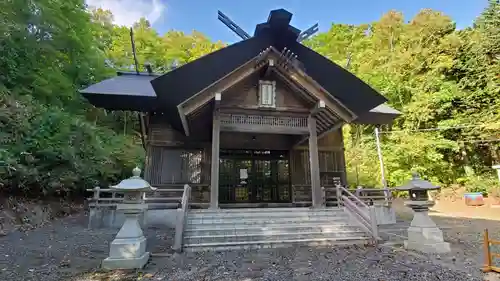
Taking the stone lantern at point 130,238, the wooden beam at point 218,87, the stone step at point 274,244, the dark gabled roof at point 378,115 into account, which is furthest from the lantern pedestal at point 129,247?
the dark gabled roof at point 378,115

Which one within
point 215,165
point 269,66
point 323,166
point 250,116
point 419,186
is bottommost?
point 419,186

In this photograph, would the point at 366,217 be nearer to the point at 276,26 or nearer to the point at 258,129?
the point at 258,129

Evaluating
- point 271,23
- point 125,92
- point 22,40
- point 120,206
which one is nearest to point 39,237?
point 120,206

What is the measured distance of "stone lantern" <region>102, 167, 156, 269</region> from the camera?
446 cm

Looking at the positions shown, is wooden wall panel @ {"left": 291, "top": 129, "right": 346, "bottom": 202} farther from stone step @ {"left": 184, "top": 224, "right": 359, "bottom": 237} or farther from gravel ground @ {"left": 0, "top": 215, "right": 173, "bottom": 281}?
gravel ground @ {"left": 0, "top": 215, "right": 173, "bottom": 281}

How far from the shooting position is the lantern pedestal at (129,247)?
446 centimetres

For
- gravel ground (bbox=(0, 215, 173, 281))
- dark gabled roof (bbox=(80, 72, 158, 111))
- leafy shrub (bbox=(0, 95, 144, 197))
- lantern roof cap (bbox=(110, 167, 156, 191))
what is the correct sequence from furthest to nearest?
dark gabled roof (bbox=(80, 72, 158, 111)) → leafy shrub (bbox=(0, 95, 144, 197)) → lantern roof cap (bbox=(110, 167, 156, 191)) → gravel ground (bbox=(0, 215, 173, 281))

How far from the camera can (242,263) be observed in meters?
4.76

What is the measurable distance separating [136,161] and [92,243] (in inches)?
262

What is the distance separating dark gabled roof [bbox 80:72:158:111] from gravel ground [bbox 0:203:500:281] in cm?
495

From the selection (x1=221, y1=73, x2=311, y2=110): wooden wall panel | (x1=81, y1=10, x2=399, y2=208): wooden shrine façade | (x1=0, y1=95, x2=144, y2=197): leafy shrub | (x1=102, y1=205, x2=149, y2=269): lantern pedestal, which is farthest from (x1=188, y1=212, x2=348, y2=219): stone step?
(x1=0, y1=95, x2=144, y2=197): leafy shrub

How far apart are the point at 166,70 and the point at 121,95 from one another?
30.9ft

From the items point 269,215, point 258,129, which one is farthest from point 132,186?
point 258,129

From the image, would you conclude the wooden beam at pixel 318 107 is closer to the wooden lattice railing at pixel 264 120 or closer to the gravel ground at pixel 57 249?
the wooden lattice railing at pixel 264 120
